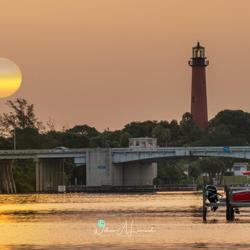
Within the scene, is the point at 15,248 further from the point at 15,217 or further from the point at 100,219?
the point at 15,217

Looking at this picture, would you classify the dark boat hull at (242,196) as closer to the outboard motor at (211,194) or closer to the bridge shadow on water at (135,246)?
the outboard motor at (211,194)

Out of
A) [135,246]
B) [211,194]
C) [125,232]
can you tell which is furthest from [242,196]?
[135,246]

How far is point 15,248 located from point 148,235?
423 inches

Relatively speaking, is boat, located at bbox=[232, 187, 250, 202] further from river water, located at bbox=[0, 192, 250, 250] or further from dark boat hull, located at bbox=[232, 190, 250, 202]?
river water, located at bbox=[0, 192, 250, 250]

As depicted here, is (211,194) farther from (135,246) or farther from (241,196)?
(135,246)

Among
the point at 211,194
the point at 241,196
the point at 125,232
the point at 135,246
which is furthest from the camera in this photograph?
the point at 211,194

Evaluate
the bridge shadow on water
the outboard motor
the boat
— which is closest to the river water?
the bridge shadow on water

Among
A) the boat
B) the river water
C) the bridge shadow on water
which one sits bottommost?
the bridge shadow on water

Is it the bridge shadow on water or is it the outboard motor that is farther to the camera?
the outboard motor

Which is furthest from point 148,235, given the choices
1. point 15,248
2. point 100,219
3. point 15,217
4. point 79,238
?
point 15,217

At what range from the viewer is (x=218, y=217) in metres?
87.8

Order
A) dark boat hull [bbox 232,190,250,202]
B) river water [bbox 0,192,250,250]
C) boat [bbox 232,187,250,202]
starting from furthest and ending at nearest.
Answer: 1. dark boat hull [bbox 232,190,250,202]
2. boat [bbox 232,187,250,202]
3. river water [bbox 0,192,250,250]

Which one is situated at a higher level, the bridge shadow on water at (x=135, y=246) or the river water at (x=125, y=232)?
the river water at (x=125, y=232)

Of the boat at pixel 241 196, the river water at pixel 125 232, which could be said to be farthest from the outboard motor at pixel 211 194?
the boat at pixel 241 196
